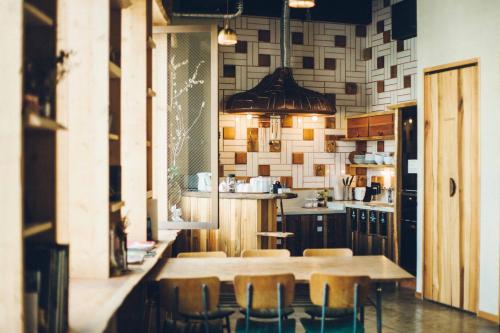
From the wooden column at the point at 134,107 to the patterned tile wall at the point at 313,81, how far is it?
426cm

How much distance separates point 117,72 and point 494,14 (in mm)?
3882

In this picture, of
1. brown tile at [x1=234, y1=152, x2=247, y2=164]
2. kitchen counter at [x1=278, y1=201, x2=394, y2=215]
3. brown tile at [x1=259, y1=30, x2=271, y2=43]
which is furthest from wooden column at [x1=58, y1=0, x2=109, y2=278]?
brown tile at [x1=259, y1=30, x2=271, y2=43]

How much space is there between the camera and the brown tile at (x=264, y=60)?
921 centimetres

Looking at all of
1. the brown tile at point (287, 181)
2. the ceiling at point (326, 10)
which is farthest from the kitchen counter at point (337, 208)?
the ceiling at point (326, 10)

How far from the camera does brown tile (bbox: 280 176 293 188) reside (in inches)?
366

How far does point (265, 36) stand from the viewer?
923cm

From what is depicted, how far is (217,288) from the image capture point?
3.44m

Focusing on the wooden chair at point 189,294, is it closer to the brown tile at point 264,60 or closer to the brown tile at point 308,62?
the brown tile at point 264,60

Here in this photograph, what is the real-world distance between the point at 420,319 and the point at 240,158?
164 inches

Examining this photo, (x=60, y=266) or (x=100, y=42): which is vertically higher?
(x=100, y=42)

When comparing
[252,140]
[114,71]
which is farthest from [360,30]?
[114,71]

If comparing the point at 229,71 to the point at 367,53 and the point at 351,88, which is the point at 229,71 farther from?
the point at 367,53
